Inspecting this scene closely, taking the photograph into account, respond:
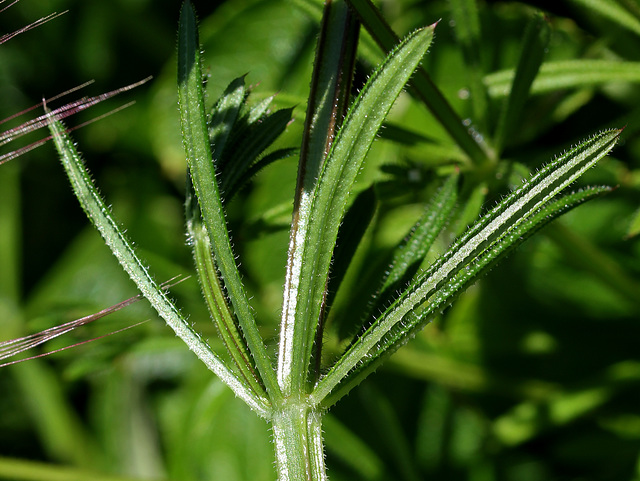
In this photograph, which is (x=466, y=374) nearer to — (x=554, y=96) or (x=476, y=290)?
(x=476, y=290)

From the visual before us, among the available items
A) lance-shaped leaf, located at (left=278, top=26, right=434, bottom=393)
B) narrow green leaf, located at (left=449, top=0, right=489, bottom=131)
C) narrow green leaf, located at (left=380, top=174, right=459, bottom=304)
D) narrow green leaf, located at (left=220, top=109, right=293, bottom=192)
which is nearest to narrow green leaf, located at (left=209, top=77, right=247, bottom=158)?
narrow green leaf, located at (left=220, top=109, right=293, bottom=192)

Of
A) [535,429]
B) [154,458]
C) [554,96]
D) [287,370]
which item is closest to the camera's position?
[287,370]

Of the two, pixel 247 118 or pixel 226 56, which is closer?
pixel 247 118

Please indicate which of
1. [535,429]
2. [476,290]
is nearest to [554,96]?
[476,290]

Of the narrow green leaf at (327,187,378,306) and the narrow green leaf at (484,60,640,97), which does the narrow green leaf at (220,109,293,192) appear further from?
the narrow green leaf at (484,60,640,97)

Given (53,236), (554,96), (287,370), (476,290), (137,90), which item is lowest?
(287,370)

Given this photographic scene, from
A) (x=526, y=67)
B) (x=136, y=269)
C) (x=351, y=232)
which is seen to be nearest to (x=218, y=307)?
(x=136, y=269)

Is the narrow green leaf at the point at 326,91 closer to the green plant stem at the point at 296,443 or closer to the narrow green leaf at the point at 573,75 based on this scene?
the green plant stem at the point at 296,443
